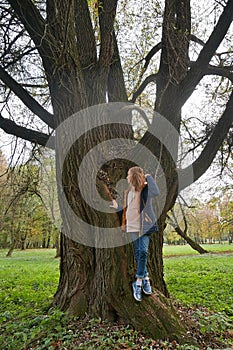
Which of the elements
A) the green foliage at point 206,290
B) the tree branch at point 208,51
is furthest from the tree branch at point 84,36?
the green foliage at point 206,290

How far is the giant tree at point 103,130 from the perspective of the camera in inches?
158

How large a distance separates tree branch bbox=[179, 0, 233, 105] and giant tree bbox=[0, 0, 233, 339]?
0.05ft

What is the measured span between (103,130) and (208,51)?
193cm

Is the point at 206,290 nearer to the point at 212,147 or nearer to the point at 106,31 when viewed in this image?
the point at 212,147

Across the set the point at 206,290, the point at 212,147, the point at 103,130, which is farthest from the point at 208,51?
the point at 206,290

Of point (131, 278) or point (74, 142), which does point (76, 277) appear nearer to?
point (131, 278)

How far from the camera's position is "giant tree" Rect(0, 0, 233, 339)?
402cm

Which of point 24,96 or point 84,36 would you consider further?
point 24,96

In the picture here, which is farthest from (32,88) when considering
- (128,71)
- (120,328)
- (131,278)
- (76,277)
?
(120,328)

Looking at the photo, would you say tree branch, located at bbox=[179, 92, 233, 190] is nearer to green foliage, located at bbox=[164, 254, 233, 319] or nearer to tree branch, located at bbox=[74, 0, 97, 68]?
tree branch, located at bbox=[74, 0, 97, 68]

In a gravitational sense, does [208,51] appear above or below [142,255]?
above

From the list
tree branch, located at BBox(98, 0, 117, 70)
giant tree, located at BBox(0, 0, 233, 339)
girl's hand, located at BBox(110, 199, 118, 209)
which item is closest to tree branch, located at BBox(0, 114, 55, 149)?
giant tree, located at BBox(0, 0, 233, 339)

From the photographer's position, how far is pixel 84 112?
457 centimetres

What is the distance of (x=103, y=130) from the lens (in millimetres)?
4789
